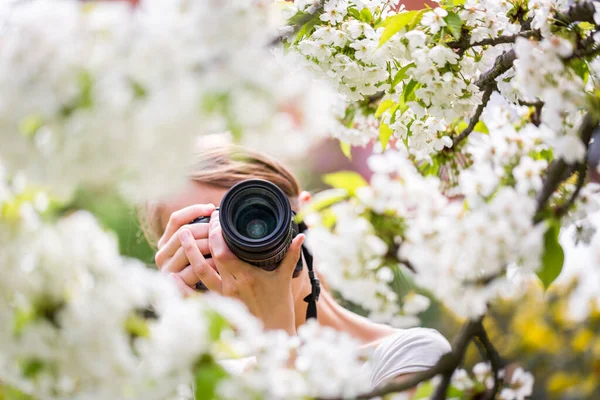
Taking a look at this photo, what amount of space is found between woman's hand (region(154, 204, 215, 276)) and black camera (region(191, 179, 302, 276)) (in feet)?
0.25

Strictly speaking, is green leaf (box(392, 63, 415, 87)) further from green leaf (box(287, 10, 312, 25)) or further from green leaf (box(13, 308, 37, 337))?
green leaf (box(13, 308, 37, 337))

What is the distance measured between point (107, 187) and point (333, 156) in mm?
2771

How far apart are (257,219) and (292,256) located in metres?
0.08

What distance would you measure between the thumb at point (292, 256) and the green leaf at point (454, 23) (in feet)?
1.05

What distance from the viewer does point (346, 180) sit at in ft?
1.45

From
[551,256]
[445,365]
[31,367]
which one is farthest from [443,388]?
[31,367]

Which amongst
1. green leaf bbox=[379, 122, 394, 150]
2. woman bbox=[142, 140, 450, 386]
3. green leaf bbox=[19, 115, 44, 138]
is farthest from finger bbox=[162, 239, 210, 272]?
green leaf bbox=[19, 115, 44, 138]

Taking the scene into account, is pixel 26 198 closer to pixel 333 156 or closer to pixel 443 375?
pixel 443 375

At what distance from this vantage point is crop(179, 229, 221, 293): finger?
842 millimetres

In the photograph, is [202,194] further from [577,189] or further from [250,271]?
[577,189]

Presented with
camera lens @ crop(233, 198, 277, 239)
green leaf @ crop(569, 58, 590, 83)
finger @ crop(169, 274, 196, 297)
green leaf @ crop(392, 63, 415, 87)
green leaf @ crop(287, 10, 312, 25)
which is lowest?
finger @ crop(169, 274, 196, 297)

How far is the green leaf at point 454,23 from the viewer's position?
0.57 m

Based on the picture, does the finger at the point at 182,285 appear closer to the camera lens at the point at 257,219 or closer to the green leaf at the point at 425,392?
the camera lens at the point at 257,219

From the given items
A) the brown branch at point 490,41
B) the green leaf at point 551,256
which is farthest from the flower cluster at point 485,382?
the brown branch at point 490,41
